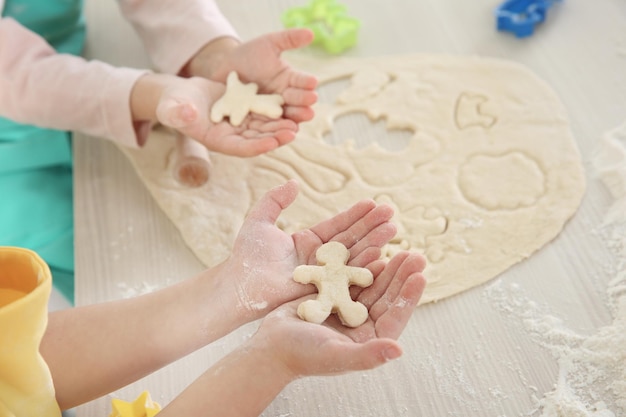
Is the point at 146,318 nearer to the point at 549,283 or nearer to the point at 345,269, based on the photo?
the point at 345,269

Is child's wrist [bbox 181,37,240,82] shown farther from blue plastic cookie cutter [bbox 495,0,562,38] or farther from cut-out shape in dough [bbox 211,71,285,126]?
blue plastic cookie cutter [bbox 495,0,562,38]

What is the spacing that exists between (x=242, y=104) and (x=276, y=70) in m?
0.09

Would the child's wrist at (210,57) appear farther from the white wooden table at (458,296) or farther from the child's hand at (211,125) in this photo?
the white wooden table at (458,296)

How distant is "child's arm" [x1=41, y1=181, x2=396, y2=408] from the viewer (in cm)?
85

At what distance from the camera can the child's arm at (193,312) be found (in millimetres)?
851

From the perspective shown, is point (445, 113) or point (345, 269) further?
point (445, 113)

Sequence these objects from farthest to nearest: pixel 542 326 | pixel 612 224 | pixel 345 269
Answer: pixel 612 224, pixel 542 326, pixel 345 269

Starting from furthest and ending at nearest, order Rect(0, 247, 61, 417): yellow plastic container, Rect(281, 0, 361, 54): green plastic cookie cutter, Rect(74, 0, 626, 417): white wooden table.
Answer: Rect(281, 0, 361, 54): green plastic cookie cutter
Rect(74, 0, 626, 417): white wooden table
Rect(0, 247, 61, 417): yellow plastic container

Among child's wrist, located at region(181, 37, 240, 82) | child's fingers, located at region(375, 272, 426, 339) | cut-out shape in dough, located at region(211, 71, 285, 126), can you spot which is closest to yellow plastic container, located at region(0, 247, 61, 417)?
child's fingers, located at region(375, 272, 426, 339)

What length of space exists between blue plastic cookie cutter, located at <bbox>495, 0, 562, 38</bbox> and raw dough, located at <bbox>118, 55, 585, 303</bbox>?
118 millimetres

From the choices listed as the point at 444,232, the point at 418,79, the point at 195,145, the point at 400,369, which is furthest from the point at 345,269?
the point at 418,79

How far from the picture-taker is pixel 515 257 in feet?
3.38

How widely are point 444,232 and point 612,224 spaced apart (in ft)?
0.82

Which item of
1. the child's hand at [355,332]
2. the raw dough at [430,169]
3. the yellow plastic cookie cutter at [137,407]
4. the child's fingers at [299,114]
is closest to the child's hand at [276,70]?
the child's fingers at [299,114]
